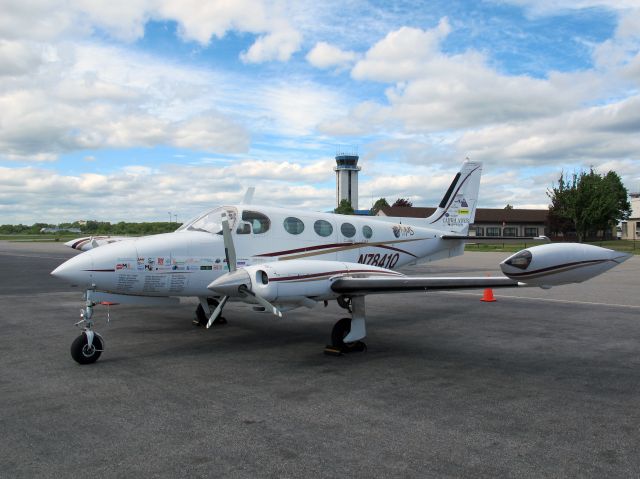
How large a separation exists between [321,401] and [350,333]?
8.46ft

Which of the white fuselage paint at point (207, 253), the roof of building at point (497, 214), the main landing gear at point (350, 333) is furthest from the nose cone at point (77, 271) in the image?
the roof of building at point (497, 214)

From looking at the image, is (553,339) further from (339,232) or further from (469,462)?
(469,462)

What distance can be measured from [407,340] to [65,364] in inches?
234

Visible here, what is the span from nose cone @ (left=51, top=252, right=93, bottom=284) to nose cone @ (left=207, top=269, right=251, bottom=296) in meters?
1.99

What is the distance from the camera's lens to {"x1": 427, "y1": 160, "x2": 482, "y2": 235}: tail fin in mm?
14577

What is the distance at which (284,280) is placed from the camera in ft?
25.6

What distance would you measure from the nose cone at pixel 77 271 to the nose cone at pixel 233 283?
1.99 m

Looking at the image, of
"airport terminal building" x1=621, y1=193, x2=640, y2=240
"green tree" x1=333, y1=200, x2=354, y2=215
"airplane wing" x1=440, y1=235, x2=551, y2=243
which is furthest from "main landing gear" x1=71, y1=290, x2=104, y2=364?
"airport terminal building" x1=621, y1=193, x2=640, y2=240

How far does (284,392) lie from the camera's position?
6555mm

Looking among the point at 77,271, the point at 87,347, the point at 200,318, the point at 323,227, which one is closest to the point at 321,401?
the point at 87,347

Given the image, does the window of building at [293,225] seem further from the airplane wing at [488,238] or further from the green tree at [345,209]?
the green tree at [345,209]

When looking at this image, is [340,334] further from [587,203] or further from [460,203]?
[587,203]

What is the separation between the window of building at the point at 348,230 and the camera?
448 inches

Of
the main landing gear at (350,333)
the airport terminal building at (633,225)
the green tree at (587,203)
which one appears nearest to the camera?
the main landing gear at (350,333)
